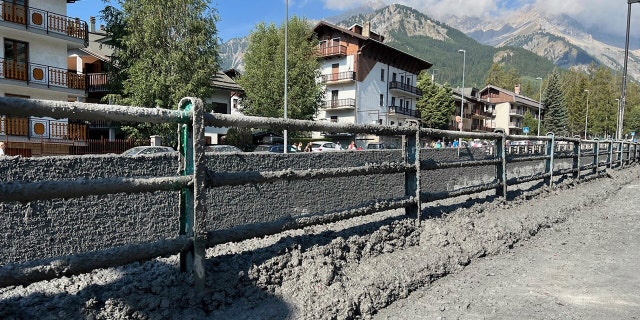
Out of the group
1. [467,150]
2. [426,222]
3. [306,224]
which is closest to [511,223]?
[426,222]

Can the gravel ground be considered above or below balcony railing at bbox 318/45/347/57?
below

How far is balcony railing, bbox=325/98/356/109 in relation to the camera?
58.2m

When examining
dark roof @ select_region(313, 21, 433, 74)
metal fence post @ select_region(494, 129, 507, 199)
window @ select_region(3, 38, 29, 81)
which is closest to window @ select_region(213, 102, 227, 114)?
dark roof @ select_region(313, 21, 433, 74)

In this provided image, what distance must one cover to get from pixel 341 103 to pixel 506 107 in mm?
56500

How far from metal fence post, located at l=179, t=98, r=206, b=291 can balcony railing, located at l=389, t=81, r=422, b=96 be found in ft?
204

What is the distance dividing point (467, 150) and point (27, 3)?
2517cm

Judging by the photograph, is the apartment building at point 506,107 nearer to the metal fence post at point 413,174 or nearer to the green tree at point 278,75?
the green tree at point 278,75

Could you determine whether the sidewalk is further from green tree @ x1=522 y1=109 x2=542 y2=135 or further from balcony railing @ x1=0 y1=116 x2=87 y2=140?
green tree @ x1=522 y1=109 x2=542 y2=135

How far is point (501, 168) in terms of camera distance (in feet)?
23.5

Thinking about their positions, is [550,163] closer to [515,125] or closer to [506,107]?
[506,107]

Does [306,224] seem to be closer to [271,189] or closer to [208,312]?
[208,312]

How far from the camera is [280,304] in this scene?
9.79 feet

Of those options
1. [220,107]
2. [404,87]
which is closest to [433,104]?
[404,87]

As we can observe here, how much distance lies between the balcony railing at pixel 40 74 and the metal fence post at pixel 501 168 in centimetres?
2532
